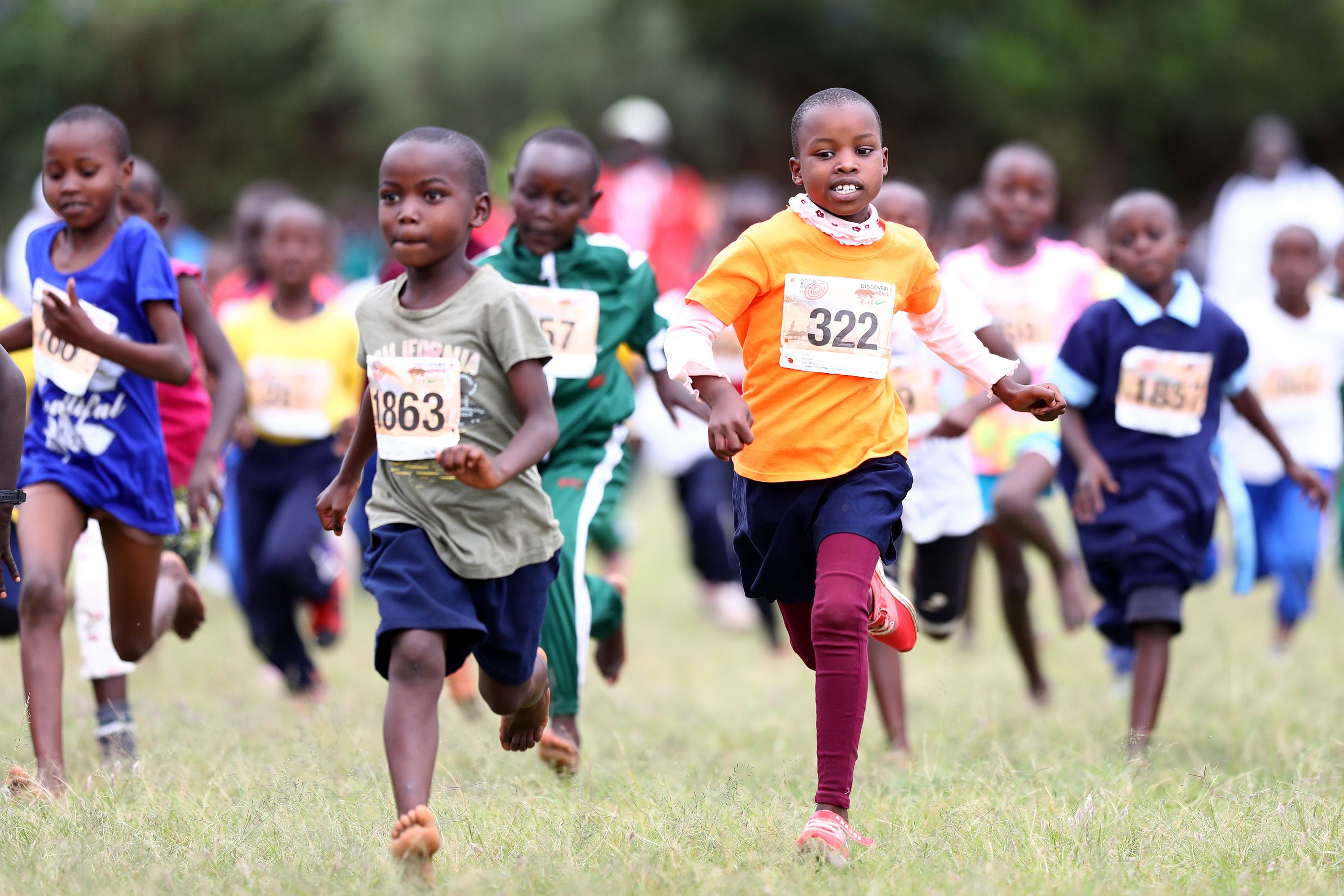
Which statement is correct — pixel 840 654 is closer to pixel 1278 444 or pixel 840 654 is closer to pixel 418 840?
pixel 418 840

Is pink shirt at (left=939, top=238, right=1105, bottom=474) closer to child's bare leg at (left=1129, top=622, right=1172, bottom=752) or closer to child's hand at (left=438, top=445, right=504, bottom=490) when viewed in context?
child's bare leg at (left=1129, top=622, right=1172, bottom=752)

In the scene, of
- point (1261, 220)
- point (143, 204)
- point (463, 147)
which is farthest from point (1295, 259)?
point (1261, 220)

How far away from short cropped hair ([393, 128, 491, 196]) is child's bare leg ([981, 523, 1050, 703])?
11.8 ft

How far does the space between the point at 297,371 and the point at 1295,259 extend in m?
4.71

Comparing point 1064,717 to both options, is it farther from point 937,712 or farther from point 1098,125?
point 1098,125

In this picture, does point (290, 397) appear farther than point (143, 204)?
Yes

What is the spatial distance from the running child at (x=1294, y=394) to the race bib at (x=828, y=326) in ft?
12.8

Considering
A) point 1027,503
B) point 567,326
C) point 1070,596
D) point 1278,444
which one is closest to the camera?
point 567,326

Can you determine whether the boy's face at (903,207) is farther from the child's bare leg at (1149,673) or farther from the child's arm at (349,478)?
the child's arm at (349,478)

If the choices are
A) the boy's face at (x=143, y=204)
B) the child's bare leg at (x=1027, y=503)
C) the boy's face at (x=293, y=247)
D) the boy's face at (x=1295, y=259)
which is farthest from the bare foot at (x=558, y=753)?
the boy's face at (x=1295, y=259)

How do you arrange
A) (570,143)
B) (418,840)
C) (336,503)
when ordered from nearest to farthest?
1. (418,840)
2. (336,503)
3. (570,143)

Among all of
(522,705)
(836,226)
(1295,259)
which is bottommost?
(522,705)

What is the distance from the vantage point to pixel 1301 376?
7.88 meters

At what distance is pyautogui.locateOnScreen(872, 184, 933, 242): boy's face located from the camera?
668 cm
